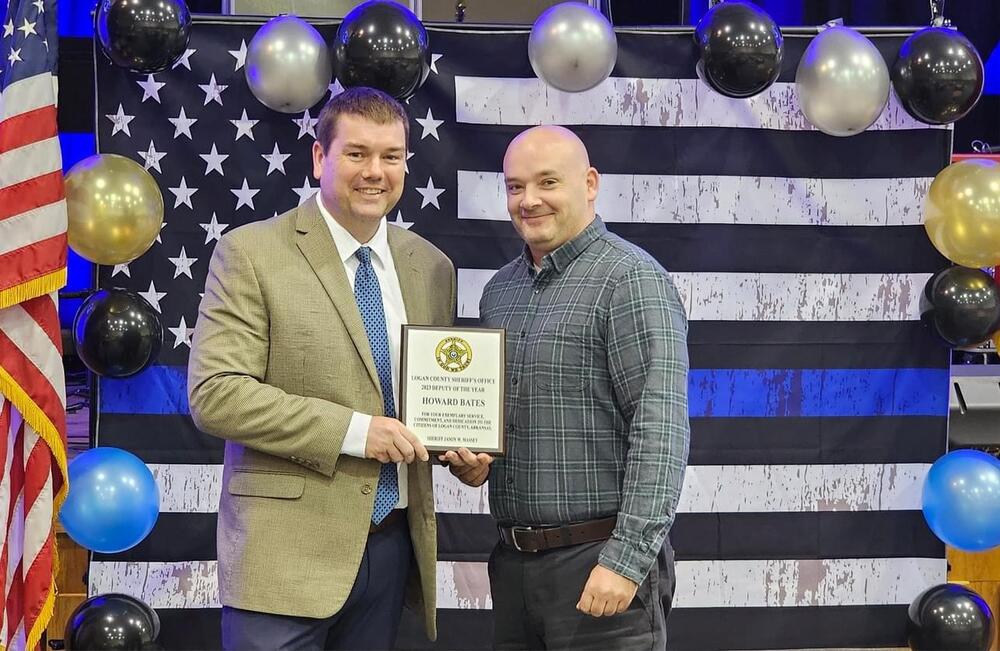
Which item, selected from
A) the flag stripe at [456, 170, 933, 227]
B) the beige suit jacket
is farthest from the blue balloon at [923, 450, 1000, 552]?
the beige suit jacket

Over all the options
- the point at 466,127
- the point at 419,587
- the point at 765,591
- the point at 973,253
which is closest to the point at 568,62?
the point at 466,127

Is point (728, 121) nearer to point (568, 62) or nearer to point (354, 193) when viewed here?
point (568, 62)

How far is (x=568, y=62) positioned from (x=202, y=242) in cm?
141

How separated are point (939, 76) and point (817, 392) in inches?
46.7

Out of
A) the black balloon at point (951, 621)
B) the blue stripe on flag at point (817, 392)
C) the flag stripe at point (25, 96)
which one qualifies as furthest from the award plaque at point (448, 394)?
the black balloon at point (951, 621)

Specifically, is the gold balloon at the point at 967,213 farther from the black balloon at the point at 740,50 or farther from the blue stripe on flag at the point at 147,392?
the blue stripe on flag at the point at 147,392

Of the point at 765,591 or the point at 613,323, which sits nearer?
the point at 613,323

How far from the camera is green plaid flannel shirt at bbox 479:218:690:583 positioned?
2656mm

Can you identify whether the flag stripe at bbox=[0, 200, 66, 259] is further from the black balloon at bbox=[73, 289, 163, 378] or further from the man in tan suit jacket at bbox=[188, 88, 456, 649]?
the man in tan suit jacket at bbox=[188, 88, 456, 649]

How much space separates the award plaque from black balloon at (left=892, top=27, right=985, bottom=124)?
1.99m

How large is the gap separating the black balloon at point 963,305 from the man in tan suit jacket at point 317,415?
213 cm

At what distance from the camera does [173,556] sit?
4.06 meters

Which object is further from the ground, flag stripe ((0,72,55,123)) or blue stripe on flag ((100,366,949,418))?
flag stripe ((0,72,55,123))

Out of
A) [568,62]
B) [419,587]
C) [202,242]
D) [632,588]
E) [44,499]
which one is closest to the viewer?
[632,588]
